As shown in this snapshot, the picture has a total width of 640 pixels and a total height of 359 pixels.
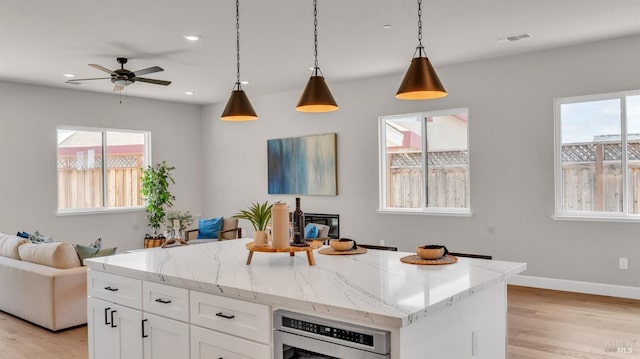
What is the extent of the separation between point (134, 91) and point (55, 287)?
14.0ft

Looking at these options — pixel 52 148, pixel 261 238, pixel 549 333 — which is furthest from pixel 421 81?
pixel 52 148

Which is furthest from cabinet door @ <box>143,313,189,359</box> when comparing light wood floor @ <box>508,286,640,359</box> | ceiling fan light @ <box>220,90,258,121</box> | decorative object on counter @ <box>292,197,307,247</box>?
light wood floor @ <box>508,286,640,359</box>

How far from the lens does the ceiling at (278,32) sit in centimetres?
411

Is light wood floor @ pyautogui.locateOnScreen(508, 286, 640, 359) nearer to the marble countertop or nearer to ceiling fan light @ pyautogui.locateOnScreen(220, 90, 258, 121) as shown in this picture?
the marble countertop

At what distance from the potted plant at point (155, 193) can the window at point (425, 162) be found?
12.4 feet

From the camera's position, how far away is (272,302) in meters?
1.99

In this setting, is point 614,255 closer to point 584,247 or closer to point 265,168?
point 584,247

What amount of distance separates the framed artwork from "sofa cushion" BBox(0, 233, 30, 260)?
3948 millimetres

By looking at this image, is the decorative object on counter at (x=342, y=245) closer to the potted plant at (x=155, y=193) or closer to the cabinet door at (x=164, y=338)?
the cabinet door at (x=164, y=338)

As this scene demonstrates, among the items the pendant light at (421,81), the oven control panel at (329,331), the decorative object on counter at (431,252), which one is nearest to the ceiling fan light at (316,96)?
the pendant light at (421,81)

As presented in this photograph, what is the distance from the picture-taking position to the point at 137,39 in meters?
4.95

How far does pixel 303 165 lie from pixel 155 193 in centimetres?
258

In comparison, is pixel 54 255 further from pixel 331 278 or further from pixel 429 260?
pixel 429 260

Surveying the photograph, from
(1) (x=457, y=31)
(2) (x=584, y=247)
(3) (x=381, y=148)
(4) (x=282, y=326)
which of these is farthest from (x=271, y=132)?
(4) (x=282, y=326)
